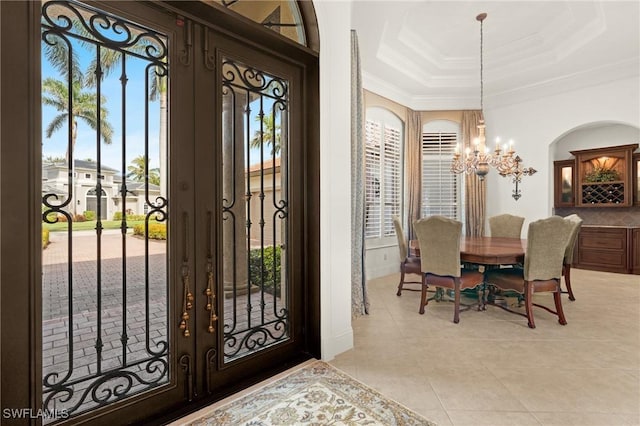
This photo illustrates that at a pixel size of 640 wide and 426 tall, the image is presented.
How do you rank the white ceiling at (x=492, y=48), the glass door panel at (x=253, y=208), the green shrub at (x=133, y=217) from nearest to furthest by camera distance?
1. the green shrub at (x=133, y=217)
2. the glass door panel at (x=253, y=208)
3. the white ceiling at (x=492, y=48)

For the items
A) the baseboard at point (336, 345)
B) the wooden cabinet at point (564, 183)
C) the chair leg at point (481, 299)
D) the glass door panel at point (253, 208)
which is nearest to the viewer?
the glass door panel at point (253, 208)

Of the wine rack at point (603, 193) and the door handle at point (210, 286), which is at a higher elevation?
the wine rack at point (603, 193)

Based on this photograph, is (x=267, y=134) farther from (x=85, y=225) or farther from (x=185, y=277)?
(x=85, y=225)

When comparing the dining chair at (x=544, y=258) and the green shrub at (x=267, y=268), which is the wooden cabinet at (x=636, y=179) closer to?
the dining chair at (x=544, y=258)

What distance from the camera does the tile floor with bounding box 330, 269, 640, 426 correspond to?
5.65 feet

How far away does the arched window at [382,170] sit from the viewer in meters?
5.15

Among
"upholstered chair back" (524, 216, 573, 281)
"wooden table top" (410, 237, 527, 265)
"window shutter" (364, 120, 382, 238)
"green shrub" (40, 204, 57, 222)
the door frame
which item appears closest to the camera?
the door frame

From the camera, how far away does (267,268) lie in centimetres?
221

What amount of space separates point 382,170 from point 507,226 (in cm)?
220

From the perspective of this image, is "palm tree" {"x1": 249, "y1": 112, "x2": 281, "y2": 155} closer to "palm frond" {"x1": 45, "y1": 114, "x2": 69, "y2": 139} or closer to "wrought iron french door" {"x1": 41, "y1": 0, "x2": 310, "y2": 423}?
"wrought iron french door" {"x1": 41, "y1": 0, "x2": 310, "y2": 423}

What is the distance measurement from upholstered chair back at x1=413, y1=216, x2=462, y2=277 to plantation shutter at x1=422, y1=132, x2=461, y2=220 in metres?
2.92

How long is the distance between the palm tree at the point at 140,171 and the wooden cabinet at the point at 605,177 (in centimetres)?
750

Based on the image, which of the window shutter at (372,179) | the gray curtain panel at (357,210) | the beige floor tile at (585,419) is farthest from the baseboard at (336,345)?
the window shutter at (372,179)

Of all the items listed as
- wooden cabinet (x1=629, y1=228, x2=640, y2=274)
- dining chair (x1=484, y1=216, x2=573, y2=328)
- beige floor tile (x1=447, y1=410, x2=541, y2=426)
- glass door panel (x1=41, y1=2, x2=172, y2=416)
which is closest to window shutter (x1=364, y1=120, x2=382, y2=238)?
dining chair (x1=484, y1=216, x2=573, y2=328)
